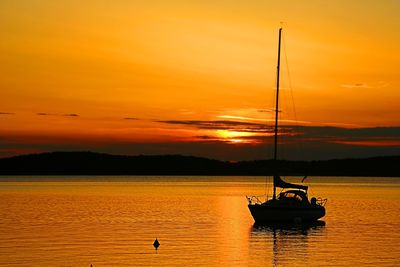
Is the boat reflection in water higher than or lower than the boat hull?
lower

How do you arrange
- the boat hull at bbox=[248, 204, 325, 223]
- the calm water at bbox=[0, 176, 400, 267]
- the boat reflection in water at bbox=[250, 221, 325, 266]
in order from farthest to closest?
1. the boat hull at bbox=[248, 204, 325, 223]
2. the boat reflection in water at bbox=[250, 221, 325, 266]
3. the calm water at bbox=[0, 176, 400, 267]

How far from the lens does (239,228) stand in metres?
61.2

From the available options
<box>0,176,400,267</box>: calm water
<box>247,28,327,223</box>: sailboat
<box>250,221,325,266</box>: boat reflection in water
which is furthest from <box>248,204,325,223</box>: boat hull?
<box>0,176,400,267</box>: calm water

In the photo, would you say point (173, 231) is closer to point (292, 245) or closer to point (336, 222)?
point (292, 245)

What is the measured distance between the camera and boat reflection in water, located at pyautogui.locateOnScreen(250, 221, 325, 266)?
40594 mm

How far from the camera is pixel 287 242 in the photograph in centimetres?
4975

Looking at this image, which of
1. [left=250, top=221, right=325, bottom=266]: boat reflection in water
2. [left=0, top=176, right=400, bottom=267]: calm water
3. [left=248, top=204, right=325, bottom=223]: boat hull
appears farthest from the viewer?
[left=248, top=204, right=325, bottom=223]: boat hull

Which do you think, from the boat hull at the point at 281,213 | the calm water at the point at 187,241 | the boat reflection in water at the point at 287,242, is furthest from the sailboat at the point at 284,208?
the calm water at the point at 187,241

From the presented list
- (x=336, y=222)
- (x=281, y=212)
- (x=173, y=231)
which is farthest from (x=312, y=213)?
(x=173, y=231)

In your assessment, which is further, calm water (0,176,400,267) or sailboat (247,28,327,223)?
sailboat (247,28,327,223)

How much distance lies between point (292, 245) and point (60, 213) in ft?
123

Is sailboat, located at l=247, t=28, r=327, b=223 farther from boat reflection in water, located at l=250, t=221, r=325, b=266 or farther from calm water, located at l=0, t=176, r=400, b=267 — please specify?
calm water, located at l=0, t=176, r=400, b=267

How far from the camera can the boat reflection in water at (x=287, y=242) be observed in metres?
40.6

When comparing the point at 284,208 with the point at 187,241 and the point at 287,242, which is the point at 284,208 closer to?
the point at 287,242
